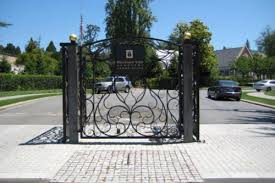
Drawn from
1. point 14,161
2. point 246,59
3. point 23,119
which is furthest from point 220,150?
point 246,59

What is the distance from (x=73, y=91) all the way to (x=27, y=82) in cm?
3722

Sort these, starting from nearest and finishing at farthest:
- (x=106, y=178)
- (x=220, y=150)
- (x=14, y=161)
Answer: (x=106, y=178) → (x=14, y=161) → (x=220, y=150)

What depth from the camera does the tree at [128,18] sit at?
65000 mm

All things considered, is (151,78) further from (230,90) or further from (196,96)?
(230,90)

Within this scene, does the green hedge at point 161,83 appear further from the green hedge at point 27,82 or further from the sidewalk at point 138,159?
the green hedge at point 27,82

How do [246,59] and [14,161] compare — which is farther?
[246,59]

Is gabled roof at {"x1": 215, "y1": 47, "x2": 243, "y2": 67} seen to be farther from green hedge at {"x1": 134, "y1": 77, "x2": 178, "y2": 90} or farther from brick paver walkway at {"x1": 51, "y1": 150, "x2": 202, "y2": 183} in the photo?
brick paver walkway at {"x1": 51, "y1": 150, "x2": 202, "y2": 183}

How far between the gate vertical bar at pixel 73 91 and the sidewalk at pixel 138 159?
1.27 feet

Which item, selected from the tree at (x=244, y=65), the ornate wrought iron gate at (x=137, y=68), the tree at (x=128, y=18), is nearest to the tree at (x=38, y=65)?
the tree at (x=128, y=18)

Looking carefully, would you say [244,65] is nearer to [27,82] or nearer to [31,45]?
[31,45]

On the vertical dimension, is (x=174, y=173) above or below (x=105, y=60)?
below

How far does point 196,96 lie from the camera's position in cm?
1060

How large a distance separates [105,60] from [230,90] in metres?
19.9

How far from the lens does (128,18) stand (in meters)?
65.1
